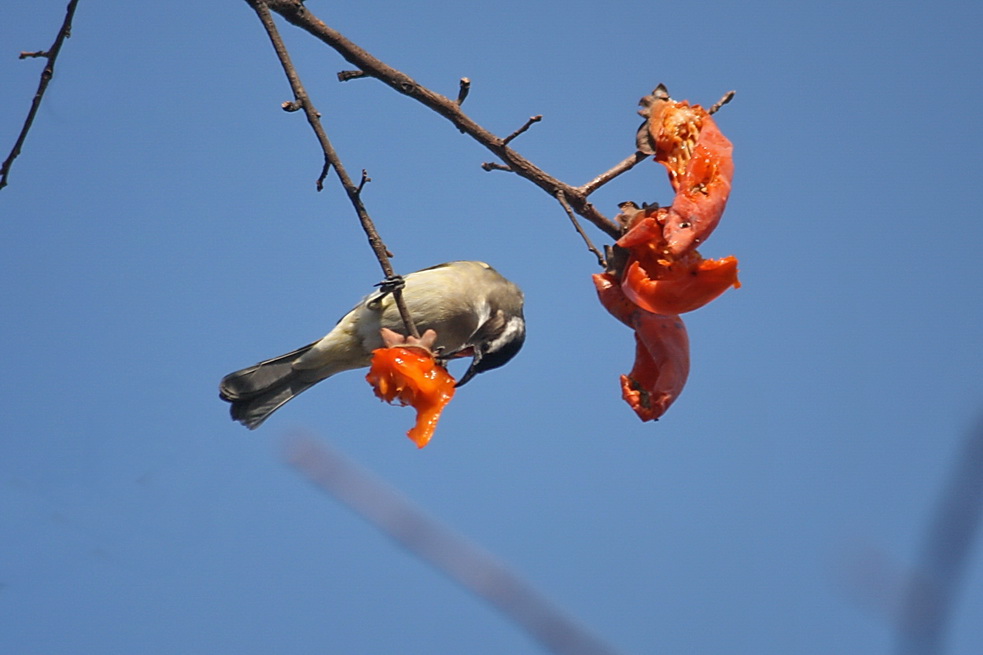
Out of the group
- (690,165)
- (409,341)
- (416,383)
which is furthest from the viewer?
(690,165)

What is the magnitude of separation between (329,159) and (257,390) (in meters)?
2.54

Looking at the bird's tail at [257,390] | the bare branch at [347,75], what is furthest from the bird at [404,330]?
the bare branch at [347,75]

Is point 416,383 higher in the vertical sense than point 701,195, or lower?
lower

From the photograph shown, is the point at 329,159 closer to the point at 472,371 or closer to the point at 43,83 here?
the point at 43,83

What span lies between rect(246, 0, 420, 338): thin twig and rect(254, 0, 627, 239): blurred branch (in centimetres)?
14

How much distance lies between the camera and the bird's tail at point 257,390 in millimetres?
5062

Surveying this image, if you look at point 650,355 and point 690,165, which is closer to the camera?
point 690,165

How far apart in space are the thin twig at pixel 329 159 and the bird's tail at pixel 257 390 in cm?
222

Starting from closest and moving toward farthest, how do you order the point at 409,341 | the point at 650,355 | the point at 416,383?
the point at 416,383, the point at 409,341, the point at 650,355

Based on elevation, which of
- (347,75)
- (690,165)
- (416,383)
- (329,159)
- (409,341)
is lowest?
(416,383)

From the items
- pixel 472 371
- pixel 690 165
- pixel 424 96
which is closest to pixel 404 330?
pixel 472 371

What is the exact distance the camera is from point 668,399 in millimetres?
3020

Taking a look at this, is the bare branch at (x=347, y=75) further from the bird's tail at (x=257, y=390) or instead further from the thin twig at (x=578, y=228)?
the bird's tail at (x=257, y=390)

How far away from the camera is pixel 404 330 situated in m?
4.68
